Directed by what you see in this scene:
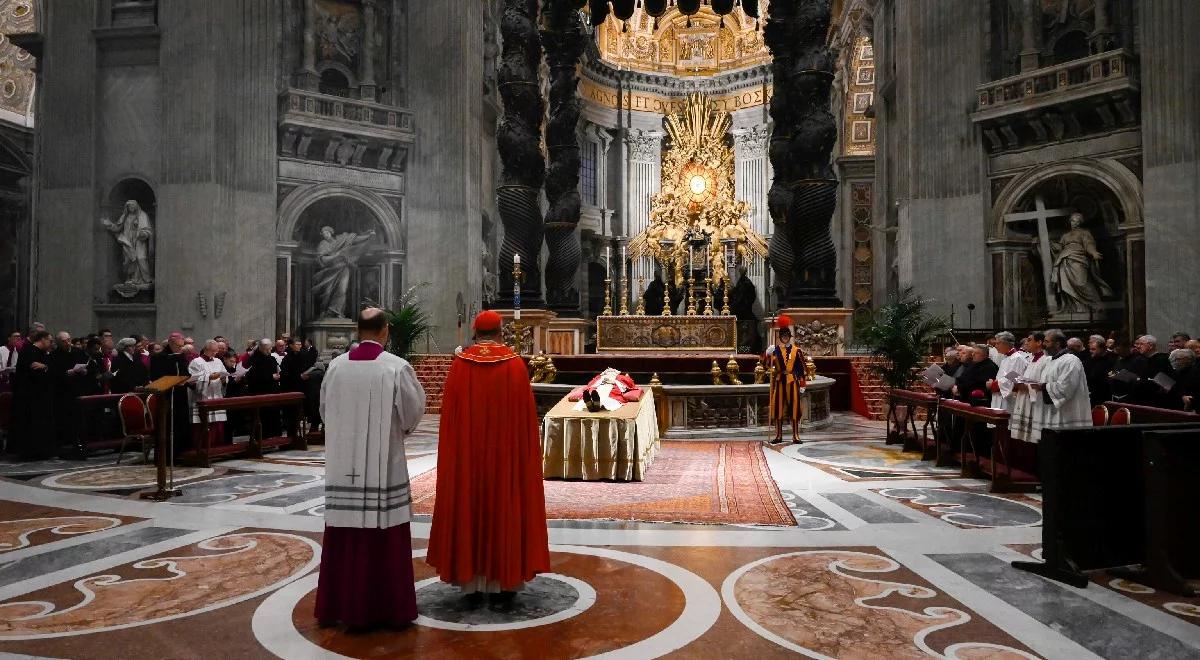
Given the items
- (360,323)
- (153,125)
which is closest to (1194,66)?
(360,323)

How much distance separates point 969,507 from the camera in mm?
6605

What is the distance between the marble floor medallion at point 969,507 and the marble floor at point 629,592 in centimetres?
4

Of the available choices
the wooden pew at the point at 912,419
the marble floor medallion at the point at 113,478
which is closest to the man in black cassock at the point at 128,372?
the marble floor medallion at the point at 113,478

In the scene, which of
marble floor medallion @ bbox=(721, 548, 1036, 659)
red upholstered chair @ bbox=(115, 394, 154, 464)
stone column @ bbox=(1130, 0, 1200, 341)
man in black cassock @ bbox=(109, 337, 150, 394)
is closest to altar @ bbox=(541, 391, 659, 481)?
marble floor medallion @ bbox=(721, 548, 1036, 659)

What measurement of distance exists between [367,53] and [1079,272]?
18600 mm

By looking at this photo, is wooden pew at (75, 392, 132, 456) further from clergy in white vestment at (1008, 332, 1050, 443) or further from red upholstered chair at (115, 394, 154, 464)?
clergy in white vestment at (1008, 332, 1050, 443)

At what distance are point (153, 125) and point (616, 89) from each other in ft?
65.1

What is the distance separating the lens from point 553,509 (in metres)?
6.53

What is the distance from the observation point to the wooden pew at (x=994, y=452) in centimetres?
732

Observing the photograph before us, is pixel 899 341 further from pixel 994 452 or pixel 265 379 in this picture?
pixel 265 379

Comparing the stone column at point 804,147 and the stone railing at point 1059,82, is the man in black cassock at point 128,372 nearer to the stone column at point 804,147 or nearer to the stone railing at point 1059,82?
the stone column at point 804,147

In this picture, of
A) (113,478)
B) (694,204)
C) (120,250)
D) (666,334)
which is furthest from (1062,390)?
(120,250)

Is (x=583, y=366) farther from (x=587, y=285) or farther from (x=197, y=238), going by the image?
(x=587, y=285)

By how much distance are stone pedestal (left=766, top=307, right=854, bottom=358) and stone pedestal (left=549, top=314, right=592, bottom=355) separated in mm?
3925
